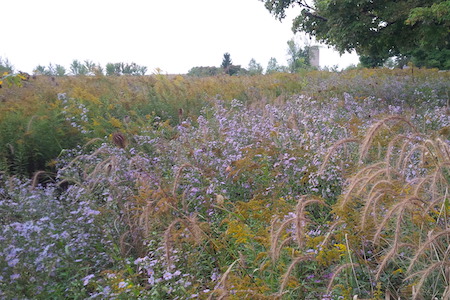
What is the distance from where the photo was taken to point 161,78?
8.64 m

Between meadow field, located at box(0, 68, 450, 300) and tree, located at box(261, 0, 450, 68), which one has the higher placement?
tree, located at box(261, 0, 450, 68)

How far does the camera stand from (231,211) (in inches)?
139

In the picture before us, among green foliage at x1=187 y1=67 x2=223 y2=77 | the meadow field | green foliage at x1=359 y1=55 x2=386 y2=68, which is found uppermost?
green foliage at x1=359 y1=55 x2=386 y2=68

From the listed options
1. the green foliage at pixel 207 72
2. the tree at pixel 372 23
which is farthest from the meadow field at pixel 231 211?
the green foliage at pixel 207 72

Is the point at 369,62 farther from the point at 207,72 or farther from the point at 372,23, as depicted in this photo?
the point at 372,23

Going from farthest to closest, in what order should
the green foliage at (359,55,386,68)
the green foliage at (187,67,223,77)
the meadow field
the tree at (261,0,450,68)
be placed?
the green foliage at (359,55,386,68) → the green foliage at (187,67,223,77) → the tree at (261,0,450,68) → the meadow field

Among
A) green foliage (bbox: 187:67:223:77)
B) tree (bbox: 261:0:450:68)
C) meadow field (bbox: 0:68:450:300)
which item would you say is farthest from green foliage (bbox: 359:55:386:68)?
meadow field (bbox: 0:68:450:300)

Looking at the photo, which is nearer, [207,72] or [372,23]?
[372,23]

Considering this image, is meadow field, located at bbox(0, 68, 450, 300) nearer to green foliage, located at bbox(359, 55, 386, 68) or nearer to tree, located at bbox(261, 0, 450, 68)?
tree, located at bbox(261, 0, 450, 68)

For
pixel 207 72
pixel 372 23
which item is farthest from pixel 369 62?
pixel 372 23

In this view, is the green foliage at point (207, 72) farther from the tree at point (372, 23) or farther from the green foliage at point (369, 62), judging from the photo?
the green foliage at point (369, 62)

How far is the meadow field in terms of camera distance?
2.23m

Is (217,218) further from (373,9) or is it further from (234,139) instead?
(373,9)

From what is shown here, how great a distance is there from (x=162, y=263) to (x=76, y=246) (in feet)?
2.74
